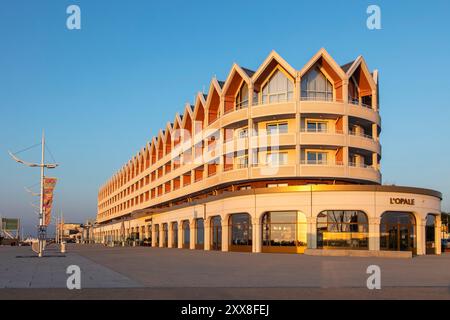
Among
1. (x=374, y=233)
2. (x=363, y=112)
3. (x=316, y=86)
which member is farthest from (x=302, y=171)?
(x=374, y=233)

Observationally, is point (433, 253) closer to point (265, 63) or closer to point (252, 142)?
point (252, 142)

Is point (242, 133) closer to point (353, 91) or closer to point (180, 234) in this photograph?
point (353, 91)

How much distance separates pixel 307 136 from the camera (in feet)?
153

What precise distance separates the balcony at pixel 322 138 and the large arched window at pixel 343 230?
286 inches

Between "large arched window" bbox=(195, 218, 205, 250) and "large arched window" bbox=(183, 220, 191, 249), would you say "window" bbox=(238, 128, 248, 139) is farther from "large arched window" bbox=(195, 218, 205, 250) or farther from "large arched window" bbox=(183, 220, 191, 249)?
"large arched window" bbox=(183, 220, 191, 249)

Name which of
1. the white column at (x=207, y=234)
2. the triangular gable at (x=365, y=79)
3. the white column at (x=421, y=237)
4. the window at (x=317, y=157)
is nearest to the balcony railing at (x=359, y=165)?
the window at (x=317, y=157)

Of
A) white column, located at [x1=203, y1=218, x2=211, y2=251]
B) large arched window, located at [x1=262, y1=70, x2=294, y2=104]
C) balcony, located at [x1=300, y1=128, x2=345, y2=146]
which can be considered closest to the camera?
balcony, located at [x1=300, y1=128, x2=345, y2=146]

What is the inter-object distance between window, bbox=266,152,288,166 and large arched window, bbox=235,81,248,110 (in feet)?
20.8

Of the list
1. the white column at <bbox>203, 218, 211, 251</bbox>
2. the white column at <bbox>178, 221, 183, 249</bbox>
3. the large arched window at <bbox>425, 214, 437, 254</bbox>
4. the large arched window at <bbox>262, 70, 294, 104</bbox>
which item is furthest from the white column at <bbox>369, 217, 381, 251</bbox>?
the white column at <bbox>178, 221, 183, 249</bbox>

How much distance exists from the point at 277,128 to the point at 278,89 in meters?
→ 3.79

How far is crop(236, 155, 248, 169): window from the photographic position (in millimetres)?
50706

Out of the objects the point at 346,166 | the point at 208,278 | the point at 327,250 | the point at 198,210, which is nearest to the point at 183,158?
the point at 198,210

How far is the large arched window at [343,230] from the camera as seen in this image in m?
41.4

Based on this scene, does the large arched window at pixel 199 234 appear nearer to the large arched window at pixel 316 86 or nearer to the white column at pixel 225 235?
the white column at pixel 225 235
